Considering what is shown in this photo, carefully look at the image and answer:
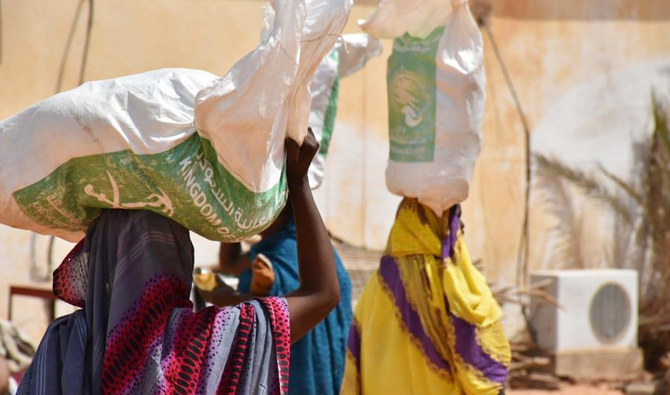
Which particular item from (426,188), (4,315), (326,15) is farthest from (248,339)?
(4,315)

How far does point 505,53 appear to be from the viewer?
9078 millimetres

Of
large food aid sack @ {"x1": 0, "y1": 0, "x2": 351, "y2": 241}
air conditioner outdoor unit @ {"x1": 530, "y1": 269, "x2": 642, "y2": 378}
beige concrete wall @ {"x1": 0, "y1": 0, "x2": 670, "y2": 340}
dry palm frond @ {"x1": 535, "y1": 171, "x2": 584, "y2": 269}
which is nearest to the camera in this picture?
large food aid sack @ {"x1": 0, "y1": 0, "x2": 351, "y2": 241}

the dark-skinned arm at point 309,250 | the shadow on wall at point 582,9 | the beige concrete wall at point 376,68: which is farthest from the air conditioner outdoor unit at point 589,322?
the dark-skinned arm at point 309,250

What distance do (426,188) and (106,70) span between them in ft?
11.0

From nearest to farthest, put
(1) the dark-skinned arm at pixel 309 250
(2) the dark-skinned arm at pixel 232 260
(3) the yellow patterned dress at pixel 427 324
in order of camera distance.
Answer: (1) the dark-skinned arm at pixel 309 250, (3) the yellow patterned dress at pixel 427 324, (2) the dark-skinned arm at pixel 232 260

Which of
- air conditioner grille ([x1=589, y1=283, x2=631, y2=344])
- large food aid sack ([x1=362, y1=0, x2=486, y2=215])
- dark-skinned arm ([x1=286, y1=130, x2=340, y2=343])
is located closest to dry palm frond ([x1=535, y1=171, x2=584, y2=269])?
air conditioner grille ([x1=589, y1=283, x2=631, y2=344])

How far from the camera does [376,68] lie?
8.12m

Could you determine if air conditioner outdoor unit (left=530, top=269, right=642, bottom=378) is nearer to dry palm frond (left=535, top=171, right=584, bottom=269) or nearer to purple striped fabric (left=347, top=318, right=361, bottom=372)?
dry palm frond (left=535, top=171, right=584, bottom=269)

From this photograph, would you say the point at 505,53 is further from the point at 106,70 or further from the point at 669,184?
the point at 106,70

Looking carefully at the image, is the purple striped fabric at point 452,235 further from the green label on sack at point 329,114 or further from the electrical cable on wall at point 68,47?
the electrical cable on wall at point 68,47

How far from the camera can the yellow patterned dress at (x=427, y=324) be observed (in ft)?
12.5

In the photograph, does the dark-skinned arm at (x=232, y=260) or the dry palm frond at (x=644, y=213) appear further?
the dry palm frond at (x=644, y=213)

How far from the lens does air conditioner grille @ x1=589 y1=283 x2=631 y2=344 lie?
878cm

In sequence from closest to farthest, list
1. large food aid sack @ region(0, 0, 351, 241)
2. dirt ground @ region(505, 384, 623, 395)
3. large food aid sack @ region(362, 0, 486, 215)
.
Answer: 1. large food aid sack @ region(0, 0, 351, 241)
2. large food aid sack @ region(362, 0, 486, 215)
3. dirt ground @ region(505, 384, 623, 395)
